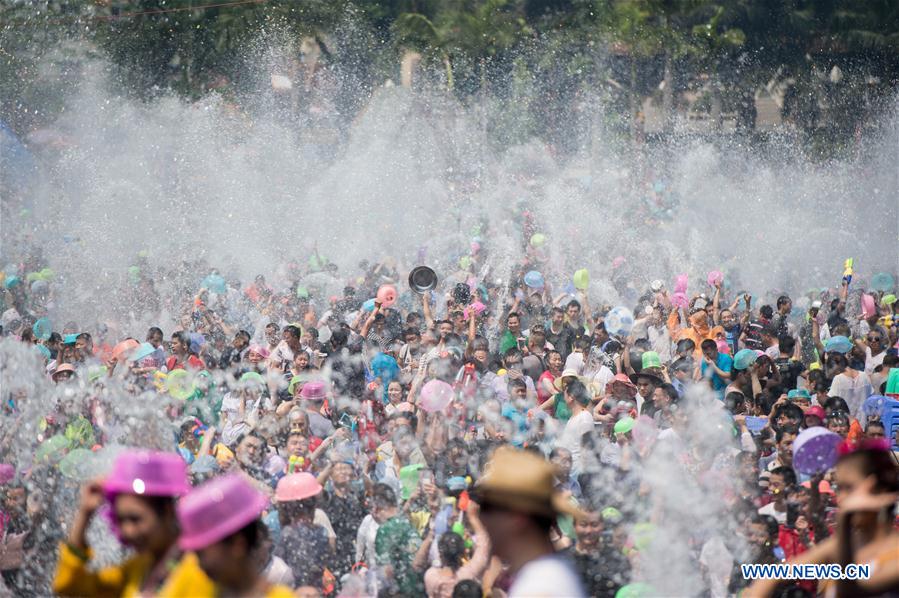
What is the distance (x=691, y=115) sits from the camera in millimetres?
37938

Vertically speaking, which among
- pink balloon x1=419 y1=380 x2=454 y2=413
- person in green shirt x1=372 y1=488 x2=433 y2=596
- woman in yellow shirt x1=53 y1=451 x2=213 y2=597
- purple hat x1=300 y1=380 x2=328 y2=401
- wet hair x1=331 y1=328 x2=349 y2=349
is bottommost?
wet hair x1=331 y1=328 x2=349 y2=349

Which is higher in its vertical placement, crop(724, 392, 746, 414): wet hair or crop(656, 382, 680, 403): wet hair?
crop(656, 382, 680, 403): wet hair

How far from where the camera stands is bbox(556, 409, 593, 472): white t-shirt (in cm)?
772

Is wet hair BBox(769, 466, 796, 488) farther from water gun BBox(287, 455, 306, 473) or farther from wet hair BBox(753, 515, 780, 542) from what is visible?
water gun BBox(287, 455, 306, 473)

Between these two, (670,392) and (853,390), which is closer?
(670,392)

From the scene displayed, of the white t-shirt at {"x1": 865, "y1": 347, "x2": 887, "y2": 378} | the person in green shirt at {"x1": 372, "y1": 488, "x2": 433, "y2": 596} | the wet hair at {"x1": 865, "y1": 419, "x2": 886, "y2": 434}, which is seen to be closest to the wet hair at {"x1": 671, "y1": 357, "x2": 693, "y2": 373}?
the white t-shirt at {"x1": 865, "y1": 347, "x2": 887, "y2": 378}

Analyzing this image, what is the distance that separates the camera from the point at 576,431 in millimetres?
7844

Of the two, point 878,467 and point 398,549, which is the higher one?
point 878,467

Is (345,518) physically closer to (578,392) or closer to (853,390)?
(578,392)

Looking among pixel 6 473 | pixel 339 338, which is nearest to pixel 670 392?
pixel 339 338

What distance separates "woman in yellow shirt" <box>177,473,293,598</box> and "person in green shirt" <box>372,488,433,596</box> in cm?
297

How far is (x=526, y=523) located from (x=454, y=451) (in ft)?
14.1

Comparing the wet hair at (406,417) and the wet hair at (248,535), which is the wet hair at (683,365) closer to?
the wet hair at (406,417)

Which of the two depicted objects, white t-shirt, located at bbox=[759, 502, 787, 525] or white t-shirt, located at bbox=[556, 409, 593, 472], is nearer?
white t-shirt, located at bbox=[759, 502, 787, 525]
